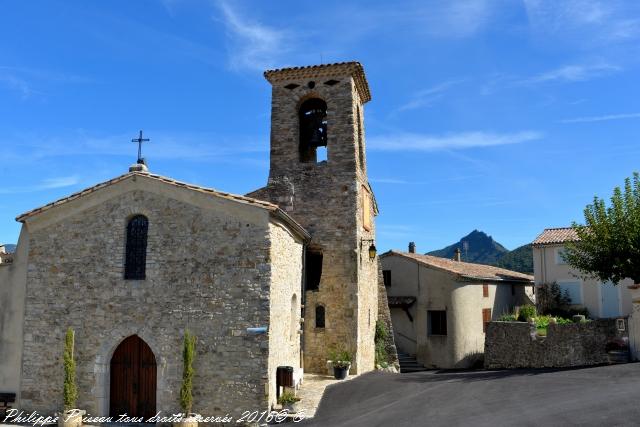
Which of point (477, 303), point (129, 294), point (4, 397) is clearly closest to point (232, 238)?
point (129, 294)

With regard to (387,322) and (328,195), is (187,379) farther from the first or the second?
(387,322)

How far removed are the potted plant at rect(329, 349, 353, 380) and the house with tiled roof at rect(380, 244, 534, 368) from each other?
8.10 metres

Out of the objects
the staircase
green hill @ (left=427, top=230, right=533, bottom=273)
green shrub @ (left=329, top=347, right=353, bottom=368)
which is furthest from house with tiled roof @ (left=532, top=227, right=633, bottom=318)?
green hill @ (left=427, top=230, right=533, bottom=273)

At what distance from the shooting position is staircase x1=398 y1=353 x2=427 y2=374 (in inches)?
947

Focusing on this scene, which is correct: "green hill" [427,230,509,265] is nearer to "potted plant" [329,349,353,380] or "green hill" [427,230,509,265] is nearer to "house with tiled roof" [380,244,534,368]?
"house with tiled roof" [380,244,534,368]

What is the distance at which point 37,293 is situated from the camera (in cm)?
1447

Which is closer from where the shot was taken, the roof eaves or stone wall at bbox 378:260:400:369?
the roof eaves

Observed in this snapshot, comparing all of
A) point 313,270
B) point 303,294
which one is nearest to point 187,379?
point 303,294

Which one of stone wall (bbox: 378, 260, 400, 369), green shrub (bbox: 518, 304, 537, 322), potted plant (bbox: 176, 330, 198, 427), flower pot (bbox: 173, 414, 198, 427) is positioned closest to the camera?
flower pot (bbox: 173, 414, 198, 427)

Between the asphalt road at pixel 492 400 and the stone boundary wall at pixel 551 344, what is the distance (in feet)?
8.34

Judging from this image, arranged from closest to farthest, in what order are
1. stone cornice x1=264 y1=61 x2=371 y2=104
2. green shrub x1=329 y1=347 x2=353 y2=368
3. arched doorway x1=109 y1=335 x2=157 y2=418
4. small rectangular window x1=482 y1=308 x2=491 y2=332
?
arched doorway x1=109 y1=335 x2=157 y2=418 < green shrub x1=329 y1=347 x2=353 y2=368 < stone cornice x1=264 y1=61 x2=371 y2=104 < small rectangular window x1=482 y1=308 x2=491 y2=332

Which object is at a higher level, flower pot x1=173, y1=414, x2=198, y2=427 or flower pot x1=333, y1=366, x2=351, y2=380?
flower pot x1=333, y1=366, x2=351, y2=380

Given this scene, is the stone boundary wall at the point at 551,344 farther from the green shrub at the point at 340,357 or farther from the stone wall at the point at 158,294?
the stone wall at the point at 158,294

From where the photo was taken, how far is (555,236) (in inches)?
1089
